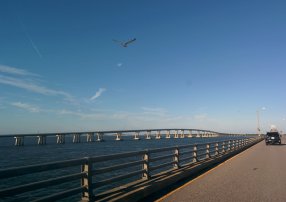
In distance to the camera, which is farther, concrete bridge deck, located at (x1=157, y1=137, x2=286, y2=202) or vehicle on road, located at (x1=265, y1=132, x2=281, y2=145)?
vehicle on road, located at (x1=265, y1=132, x2=281, y2=145)

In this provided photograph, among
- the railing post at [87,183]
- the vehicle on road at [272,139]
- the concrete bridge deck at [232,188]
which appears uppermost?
the vehicle on road at [272,139]

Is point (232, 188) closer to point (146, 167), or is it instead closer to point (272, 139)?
point (146, 167)

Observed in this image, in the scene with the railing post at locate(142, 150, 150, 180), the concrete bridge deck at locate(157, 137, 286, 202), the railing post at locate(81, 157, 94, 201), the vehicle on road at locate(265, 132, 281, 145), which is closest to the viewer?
the railing post at locate(81, 157, 94, 201)

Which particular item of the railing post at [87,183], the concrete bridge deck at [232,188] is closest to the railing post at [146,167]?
the concrete bridge deck at [232,188]

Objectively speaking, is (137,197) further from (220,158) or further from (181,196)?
(220,158)

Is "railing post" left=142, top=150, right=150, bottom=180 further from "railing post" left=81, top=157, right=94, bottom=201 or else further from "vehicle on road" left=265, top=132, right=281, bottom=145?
"vehicle on road" left=265, top=132, right=281, bottom=145

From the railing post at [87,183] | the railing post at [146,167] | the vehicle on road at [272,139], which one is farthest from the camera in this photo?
the vehicle on road at [272,139]

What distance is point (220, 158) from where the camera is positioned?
21531 millimetres

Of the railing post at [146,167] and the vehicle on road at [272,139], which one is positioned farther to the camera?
the vehicle on road at [272,139]

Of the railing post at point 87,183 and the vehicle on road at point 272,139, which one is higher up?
the vehicle on road at point 272,139

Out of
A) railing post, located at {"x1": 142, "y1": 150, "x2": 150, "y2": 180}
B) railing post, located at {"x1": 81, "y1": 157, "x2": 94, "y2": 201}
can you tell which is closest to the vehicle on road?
railing post, located at {"x1": 142, "y1": 150, "x2": 150, "y2": 180}

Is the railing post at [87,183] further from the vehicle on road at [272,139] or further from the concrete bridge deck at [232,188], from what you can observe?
the vehicle on road at [272,139]

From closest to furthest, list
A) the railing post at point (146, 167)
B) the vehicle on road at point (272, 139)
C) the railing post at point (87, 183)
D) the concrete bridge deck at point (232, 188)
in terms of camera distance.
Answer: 1. the railing post at point (87, 183)
2. the concrete bridge deck at point (232, 188)
3. the railing post at point (146, 167)
4. the vehicle on road at point (272, 139)

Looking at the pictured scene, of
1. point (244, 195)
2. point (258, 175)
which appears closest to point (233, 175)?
point (258, 175)
